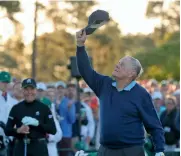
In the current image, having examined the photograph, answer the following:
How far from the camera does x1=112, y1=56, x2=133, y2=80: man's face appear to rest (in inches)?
335

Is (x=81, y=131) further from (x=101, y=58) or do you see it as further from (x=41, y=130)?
(x=101, y=58)

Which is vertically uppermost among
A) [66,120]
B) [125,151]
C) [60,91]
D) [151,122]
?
[60,91]

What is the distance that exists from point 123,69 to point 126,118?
0.57 metres

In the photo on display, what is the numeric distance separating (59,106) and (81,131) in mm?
1004

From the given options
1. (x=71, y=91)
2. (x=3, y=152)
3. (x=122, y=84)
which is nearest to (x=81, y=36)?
(x=122, y=84)

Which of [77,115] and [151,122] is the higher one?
[77,115]

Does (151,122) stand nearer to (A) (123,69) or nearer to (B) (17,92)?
(A) (123,69)

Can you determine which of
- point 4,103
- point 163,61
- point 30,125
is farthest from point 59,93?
point 163,61

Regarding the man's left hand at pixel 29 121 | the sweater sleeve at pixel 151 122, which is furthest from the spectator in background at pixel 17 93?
the sweater sleeve at pixel 151 122

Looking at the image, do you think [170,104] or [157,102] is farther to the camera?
[157,102]

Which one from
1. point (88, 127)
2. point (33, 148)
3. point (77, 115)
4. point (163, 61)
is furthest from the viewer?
point (163, 61)

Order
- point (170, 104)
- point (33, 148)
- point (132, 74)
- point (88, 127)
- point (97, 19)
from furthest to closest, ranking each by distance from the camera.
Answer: point (88, 127)
point (170, 104)
point (33, 148)
point (132, 74)
point (97, 19)

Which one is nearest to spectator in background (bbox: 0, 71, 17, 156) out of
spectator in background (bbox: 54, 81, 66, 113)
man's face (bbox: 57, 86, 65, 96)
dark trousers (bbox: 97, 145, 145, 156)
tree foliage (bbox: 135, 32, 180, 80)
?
dark trousers (bbox: 97, 145, 145, 156)

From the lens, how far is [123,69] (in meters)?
8.54
